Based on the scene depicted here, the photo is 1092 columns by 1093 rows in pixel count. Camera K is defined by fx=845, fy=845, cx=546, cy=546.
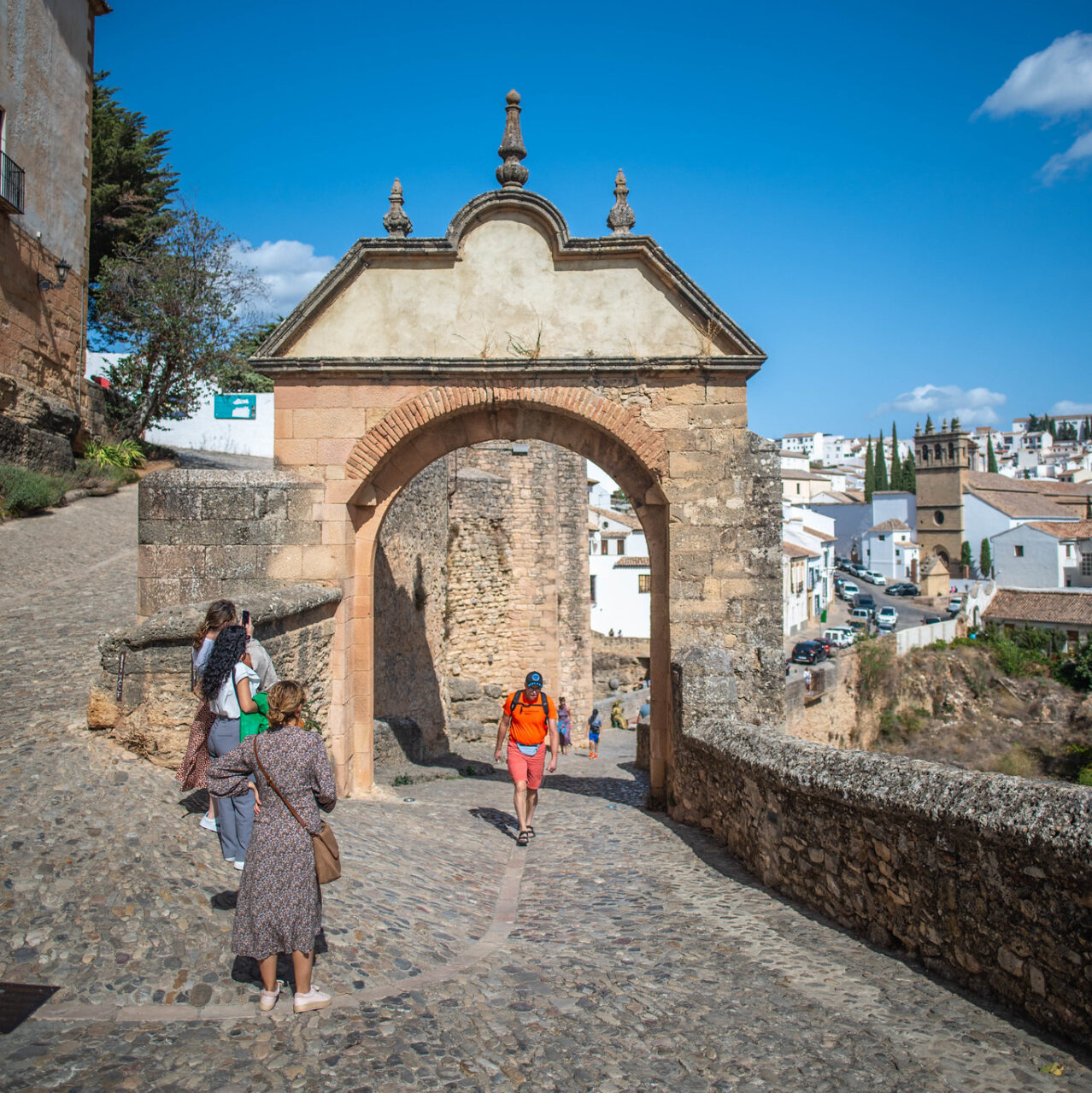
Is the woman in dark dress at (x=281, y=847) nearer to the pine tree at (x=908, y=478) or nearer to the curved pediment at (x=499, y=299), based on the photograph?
the curved pediment at (x=499, y=299)

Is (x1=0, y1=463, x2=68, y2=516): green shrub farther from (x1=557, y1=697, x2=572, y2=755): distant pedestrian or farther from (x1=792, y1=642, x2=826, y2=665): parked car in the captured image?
(x1=792, y1=642, x2=826, y2=665): parked car

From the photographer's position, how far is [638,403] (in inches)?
312

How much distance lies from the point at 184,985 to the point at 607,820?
15.7 ft

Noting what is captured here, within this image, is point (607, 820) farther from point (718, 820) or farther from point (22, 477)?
point (22, 477)

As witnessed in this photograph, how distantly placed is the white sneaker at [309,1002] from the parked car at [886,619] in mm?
43396

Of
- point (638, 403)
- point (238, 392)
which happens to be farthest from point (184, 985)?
point (238, 392)

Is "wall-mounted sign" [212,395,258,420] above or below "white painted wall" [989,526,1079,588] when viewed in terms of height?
above

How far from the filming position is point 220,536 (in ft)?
24.2

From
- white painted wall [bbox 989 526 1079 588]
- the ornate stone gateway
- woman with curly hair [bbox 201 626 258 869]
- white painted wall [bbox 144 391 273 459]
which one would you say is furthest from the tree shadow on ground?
white painted wall [bbox 989 526 1079 588]

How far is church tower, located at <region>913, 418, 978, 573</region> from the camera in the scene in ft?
215

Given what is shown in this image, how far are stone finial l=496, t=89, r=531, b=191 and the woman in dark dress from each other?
621 cm

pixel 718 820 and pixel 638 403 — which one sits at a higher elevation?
pixel 638 403

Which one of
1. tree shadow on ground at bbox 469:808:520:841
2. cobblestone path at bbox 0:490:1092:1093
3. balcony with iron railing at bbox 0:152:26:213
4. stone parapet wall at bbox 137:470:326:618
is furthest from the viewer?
balcony with iron railing at bbox 0:152:26:213

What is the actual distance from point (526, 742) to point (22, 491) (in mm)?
9892
